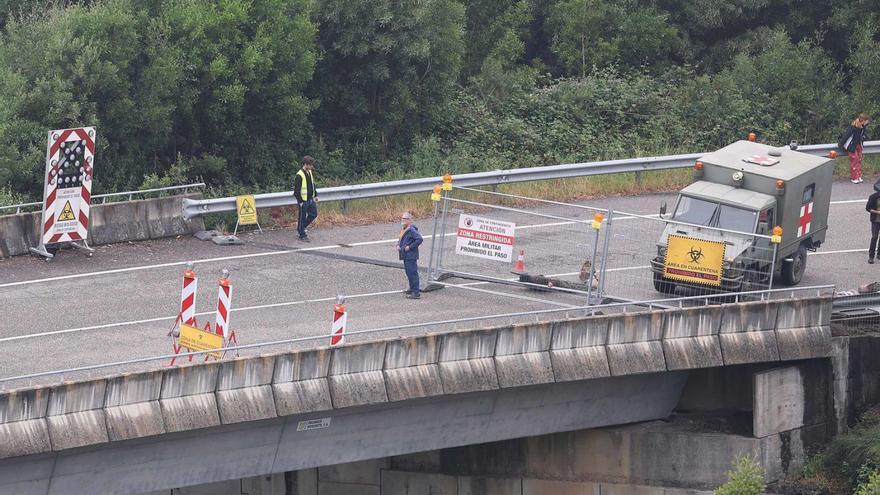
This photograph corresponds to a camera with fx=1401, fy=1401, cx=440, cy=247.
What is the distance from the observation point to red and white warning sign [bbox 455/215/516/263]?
2048cm

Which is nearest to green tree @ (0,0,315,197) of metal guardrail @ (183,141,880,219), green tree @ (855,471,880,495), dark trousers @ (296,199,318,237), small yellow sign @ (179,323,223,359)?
metal guardrail @ (183,141,880,219)

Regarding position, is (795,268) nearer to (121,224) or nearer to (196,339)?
(196,339)

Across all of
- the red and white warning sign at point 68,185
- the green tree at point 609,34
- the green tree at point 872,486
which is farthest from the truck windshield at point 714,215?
the green tree at point 609,34

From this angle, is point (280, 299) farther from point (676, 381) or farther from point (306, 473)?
point (676, 381)

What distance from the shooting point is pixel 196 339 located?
16.6 metres

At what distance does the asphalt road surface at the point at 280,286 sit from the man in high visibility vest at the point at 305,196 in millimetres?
332

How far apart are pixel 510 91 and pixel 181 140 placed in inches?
333

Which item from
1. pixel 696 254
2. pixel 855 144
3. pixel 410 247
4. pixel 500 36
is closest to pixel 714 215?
pixel 696 254

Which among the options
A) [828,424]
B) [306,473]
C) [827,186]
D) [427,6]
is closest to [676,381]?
[828,424]

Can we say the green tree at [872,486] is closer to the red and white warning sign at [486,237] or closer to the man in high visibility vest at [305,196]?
the red and white warning sign at [486,237]

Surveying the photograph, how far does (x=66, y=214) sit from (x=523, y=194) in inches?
352

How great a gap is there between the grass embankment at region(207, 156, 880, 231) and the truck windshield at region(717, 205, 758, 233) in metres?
5.90

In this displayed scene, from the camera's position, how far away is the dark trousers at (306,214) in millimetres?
23812

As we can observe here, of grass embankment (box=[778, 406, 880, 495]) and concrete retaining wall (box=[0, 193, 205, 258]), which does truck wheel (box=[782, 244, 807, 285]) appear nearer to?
grass embankment (box=[778, 406, 880, 495])
